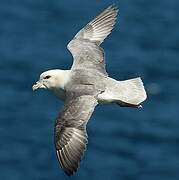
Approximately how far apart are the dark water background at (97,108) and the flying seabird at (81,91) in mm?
12696

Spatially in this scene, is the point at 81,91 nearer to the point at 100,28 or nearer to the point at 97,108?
the point at 100,28

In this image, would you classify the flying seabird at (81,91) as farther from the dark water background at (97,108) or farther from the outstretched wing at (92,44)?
the dark water background at (97,108)

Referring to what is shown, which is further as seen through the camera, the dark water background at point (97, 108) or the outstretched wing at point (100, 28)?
the dark water background at point (97, 108)

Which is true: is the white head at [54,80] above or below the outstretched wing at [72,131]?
above

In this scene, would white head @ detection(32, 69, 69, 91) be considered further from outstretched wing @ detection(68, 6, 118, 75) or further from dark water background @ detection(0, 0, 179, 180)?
dark water background @ detection(0, 0, 179, 180)

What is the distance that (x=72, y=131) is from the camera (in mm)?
10234

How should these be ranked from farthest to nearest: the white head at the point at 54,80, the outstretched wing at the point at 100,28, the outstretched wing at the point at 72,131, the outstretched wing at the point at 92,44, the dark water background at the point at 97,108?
1. the dark water background at the point at 97,108
2. the outstretched wing at the point at 100,28
3. the outstretched wing at the point at 92,44
4. the white head at the point at 54,80
5. the outstretched wing at the point at 72,131

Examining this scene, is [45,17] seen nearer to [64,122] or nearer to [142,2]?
[142,2]

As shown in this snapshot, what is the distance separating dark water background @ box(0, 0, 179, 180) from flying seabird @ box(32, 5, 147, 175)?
12696mm

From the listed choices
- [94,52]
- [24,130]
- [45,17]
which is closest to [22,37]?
[45,17]

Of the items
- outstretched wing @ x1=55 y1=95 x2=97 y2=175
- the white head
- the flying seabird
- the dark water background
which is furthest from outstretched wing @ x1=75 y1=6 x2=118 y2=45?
the dark water background

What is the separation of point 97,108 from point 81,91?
16.5 meters

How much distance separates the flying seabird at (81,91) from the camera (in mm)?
10195

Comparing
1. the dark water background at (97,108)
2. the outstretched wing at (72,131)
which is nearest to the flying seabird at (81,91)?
the outstretched wing at (72,131)
